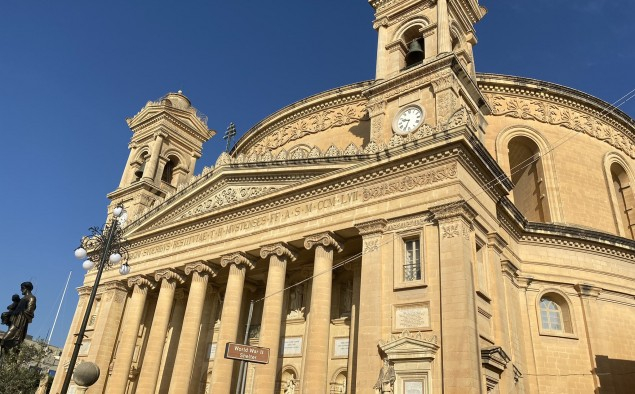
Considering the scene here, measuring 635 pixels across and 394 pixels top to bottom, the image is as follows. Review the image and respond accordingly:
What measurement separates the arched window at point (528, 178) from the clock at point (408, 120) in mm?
9002

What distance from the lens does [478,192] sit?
16.2 meters

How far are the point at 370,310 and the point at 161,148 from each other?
21.5 metres

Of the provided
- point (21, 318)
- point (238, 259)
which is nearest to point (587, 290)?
point (238, 259)

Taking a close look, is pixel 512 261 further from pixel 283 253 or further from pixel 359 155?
pixel 283 253

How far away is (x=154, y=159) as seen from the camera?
30859 millimetres

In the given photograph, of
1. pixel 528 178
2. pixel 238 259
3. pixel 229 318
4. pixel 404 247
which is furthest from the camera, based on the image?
pixel 528 178

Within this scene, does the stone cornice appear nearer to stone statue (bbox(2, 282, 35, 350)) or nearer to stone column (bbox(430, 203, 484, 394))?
stone column (bbox(430, 203, 484, 394))

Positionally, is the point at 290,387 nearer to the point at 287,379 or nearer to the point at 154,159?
the point at 287,379

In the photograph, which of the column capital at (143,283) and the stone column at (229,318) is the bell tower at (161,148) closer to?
the column capital at (143,283)

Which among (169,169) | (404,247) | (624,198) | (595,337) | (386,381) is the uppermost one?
(169,169)

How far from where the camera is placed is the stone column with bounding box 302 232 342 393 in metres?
15.3

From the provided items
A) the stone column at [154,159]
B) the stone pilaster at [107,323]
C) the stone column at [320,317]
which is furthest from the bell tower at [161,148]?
the stone column at [320,317]

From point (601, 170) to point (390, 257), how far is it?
15523 mm

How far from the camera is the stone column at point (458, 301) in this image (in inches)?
496
